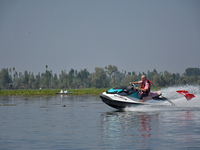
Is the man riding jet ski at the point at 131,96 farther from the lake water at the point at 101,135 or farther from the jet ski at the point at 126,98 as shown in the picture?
the lake water at the point at 101,135

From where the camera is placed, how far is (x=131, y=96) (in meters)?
22.7

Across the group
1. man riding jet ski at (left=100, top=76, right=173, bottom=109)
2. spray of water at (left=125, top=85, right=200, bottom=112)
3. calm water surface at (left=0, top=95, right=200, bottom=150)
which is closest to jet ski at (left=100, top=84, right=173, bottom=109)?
man riding jet ski at (left=100, top=76, right=173, bottom=109)

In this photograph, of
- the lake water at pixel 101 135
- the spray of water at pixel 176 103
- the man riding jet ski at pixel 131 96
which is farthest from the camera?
the spray of water at pixel 176 103

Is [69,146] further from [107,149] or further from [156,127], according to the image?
Result: [156,127]

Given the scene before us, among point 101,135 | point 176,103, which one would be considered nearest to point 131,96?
point 176,103

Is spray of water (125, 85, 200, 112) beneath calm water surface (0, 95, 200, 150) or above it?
above

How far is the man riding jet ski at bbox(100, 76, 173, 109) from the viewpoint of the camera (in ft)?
74.0

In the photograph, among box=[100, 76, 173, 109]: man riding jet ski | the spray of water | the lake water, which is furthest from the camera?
the spray of water

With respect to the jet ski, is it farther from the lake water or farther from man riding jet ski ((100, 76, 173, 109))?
the lake water

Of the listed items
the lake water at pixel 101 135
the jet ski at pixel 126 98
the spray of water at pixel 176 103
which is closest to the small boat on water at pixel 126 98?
the jet ski at pixel 126 98

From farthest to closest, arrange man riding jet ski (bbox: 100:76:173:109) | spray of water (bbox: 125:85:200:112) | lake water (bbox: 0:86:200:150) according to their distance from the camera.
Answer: spray of water (bbox: 125:85:200:112)
man riding jet ski (bbox: 100:76:173:109)
lake water (bbox: 0:86:200:150)

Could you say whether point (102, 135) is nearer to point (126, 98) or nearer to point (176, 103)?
point (126, 98)

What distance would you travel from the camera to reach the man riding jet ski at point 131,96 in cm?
2256

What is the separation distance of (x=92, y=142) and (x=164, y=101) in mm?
12817
